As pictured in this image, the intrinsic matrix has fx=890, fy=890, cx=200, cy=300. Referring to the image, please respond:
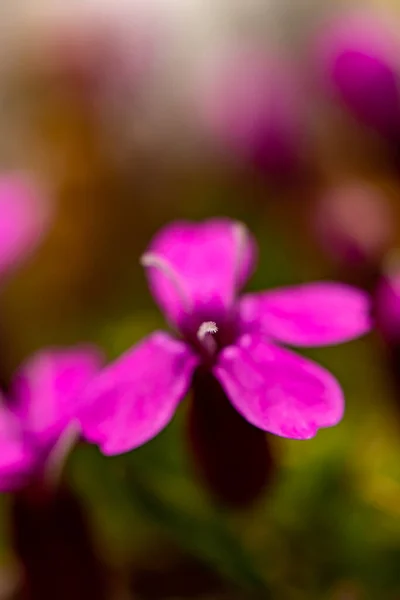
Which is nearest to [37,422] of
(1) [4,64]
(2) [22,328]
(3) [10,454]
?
(3) [10,454]

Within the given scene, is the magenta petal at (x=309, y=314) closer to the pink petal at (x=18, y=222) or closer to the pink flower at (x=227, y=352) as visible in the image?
the pink flower at (x=227, y=352)

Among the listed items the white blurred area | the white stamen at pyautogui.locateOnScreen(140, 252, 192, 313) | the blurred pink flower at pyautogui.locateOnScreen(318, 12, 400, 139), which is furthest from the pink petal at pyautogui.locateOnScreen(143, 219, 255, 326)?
the white blurred area

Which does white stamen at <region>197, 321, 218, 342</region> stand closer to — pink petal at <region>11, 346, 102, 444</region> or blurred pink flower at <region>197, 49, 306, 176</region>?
pink petal at <region>11, 346, 102, 444</region>

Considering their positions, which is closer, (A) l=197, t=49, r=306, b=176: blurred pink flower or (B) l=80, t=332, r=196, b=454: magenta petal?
(B) l=80, t=332, r=196, b=454: magenta petal

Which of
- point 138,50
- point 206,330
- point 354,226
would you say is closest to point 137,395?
point 206,330

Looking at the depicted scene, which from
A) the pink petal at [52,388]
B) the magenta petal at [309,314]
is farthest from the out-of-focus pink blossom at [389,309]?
the pink petal at [52,388]

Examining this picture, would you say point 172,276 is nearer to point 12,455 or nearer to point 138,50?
point 12,455
